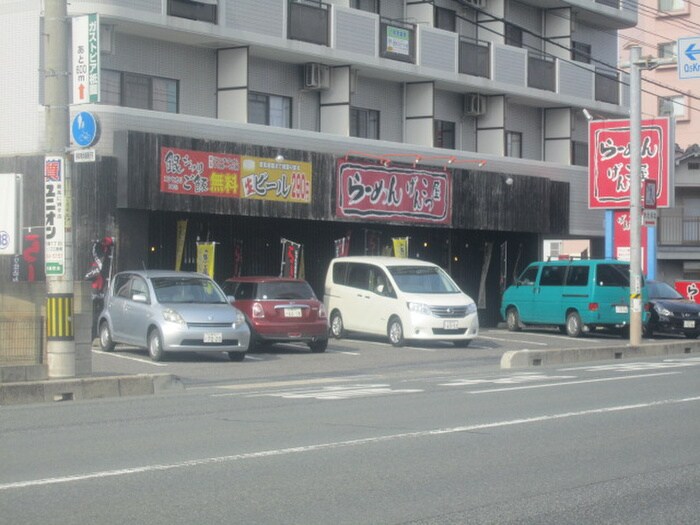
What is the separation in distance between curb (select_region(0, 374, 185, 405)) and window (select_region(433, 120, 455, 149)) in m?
19.5

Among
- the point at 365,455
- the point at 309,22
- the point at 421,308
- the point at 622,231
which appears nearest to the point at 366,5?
the point at 309,22

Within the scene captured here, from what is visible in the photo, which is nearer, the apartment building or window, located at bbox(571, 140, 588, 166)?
the apartment building

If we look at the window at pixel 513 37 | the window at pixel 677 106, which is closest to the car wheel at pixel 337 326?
the window at pixel 513 37

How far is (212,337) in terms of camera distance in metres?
21.9

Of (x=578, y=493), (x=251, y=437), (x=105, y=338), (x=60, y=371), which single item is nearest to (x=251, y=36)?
(x=105, y=338)

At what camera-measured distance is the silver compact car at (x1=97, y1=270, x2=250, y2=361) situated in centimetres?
→ 2180

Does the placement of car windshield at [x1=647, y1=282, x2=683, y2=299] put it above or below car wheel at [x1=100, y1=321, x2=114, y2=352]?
above

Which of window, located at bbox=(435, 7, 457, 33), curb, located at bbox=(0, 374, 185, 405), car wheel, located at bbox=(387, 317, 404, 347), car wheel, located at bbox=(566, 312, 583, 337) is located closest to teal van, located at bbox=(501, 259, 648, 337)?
car wheel, located at bbox=(566, 312, 583, 337)

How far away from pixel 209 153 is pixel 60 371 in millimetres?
10360

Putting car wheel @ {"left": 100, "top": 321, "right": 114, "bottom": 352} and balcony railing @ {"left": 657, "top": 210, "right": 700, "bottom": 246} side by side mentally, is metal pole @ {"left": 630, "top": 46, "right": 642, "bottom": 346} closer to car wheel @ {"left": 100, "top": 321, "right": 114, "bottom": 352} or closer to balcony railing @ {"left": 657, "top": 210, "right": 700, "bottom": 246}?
car wheel @ {"left": 100, "top": 321, "right": 114, "bottom": 352}

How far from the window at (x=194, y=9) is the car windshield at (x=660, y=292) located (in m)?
13.8

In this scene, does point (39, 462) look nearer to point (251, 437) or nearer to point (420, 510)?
point (251, 437)

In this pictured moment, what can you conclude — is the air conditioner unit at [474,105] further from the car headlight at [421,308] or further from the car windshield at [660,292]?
the car headlight at [421,308]

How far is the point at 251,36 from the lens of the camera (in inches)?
1115
